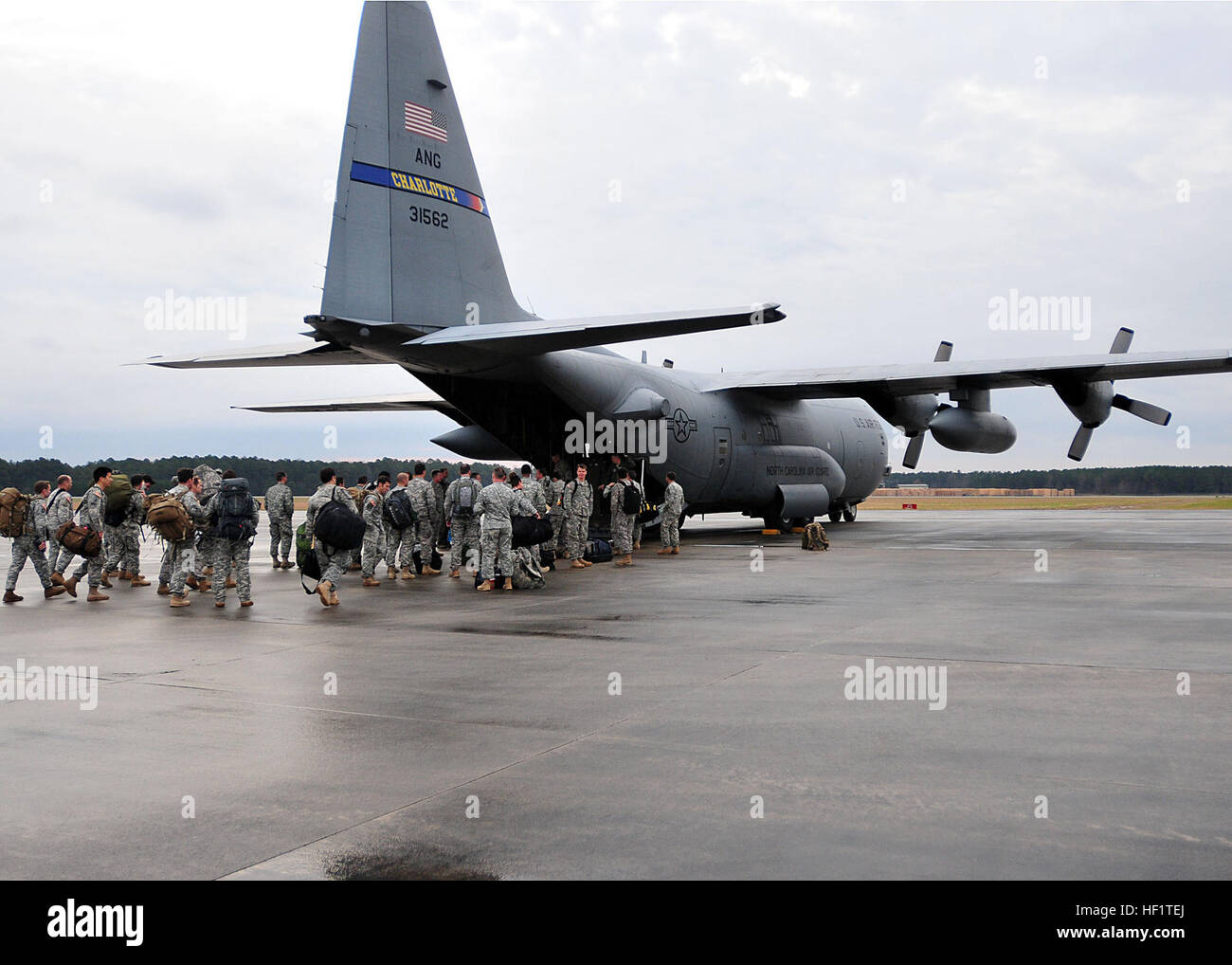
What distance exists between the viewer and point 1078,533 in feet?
82.4

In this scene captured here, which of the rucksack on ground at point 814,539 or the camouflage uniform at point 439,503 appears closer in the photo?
the camouflage uniform at point 439,503

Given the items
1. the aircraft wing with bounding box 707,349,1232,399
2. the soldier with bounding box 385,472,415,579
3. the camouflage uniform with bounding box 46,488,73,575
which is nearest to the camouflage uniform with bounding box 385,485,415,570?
the soldier with bounding box 385,472,415,579

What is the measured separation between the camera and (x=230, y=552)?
12102mm

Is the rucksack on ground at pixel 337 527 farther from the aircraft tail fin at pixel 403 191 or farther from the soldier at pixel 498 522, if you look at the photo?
the aircraft tail fin at pixel 403 191

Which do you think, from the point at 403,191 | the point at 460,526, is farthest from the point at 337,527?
the point at 403,191

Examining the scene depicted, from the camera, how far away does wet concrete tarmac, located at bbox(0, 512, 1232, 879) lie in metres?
3.89

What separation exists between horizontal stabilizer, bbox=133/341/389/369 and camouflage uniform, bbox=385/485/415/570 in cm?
274

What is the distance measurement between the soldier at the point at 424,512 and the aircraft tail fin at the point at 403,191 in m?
2.75

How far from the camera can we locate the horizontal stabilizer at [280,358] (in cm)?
1586

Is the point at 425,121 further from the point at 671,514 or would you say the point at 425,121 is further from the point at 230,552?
the point at 671,514

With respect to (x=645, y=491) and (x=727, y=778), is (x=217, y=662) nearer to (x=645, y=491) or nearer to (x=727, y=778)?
(x=727, y=778)

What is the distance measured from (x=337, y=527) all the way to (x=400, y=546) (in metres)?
4.30

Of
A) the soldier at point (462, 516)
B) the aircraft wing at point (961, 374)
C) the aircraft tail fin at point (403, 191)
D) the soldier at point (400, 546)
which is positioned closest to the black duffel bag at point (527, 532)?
the soldier at point (462, 516)
